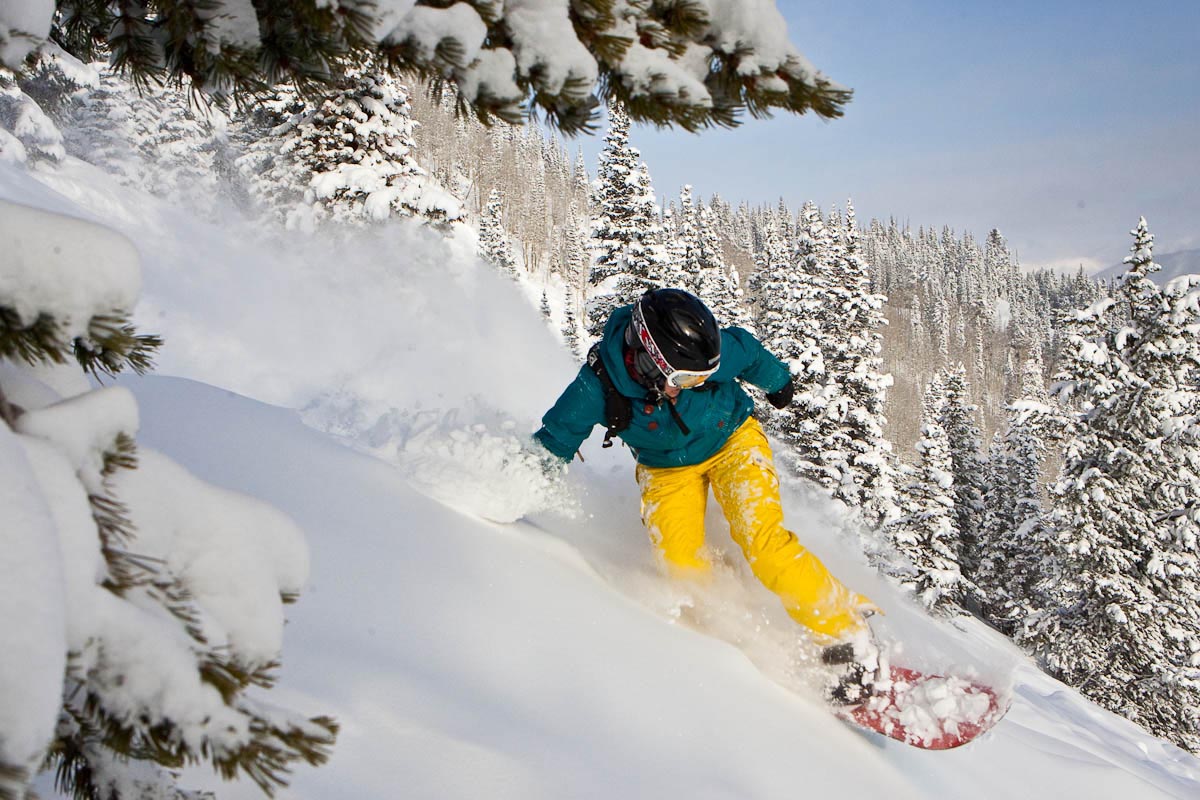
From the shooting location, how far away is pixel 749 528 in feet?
13.7

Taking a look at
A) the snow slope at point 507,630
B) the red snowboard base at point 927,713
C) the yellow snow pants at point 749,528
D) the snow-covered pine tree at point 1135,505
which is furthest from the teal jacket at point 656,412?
the snow-covered pine tree at point 1135,505

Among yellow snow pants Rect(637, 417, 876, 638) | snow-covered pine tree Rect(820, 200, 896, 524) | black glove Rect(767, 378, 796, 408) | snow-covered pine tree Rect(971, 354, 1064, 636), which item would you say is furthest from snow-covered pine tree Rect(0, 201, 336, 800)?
snow-covered pine tree Rect(971, 354, 1064, 636)

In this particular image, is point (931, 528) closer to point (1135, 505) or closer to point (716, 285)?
point (1135, 505)

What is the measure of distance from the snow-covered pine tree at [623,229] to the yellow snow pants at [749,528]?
1502cm

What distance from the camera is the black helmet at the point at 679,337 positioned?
4.01 meters

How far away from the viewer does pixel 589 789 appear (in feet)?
7.06

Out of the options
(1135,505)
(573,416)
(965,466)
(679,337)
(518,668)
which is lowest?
(518,668)

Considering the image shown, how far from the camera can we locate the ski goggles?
4.03 meters

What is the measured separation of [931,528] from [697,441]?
23.9 metres

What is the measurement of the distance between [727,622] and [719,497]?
747 mm

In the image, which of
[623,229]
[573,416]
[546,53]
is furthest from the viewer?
[623,229]

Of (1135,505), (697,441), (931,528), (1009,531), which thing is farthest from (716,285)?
(697,441)

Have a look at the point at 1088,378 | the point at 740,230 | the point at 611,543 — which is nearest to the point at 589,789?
the point at 611,543

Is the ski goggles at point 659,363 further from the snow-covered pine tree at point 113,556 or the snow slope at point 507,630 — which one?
the snow-covered pine tree at point 113,556
